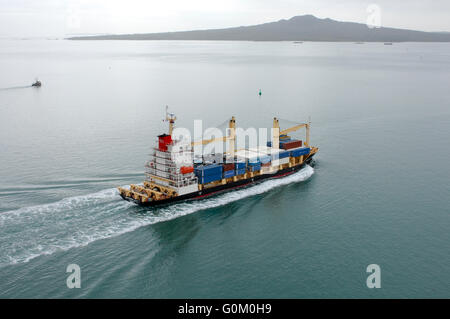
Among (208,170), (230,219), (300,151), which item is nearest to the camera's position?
(230,219)

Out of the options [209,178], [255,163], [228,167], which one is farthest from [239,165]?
[209,178]

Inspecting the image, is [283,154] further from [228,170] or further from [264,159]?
[228,170]

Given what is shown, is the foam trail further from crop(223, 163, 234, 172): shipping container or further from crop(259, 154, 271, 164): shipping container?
crop(259, 154, 271, 164): shipping container

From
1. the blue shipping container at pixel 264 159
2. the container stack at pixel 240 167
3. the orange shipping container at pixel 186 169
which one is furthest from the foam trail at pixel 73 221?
the blue shipping container at pixel 264 159

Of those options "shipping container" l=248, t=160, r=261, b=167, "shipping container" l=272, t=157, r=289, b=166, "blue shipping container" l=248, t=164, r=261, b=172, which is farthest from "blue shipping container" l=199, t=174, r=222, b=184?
"shipping container" l=272, t=157, r=289, b=166

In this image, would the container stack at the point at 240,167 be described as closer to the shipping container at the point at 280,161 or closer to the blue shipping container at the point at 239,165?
the blue shipping container at the point at 239,165

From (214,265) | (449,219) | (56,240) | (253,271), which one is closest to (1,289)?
(56,240)
